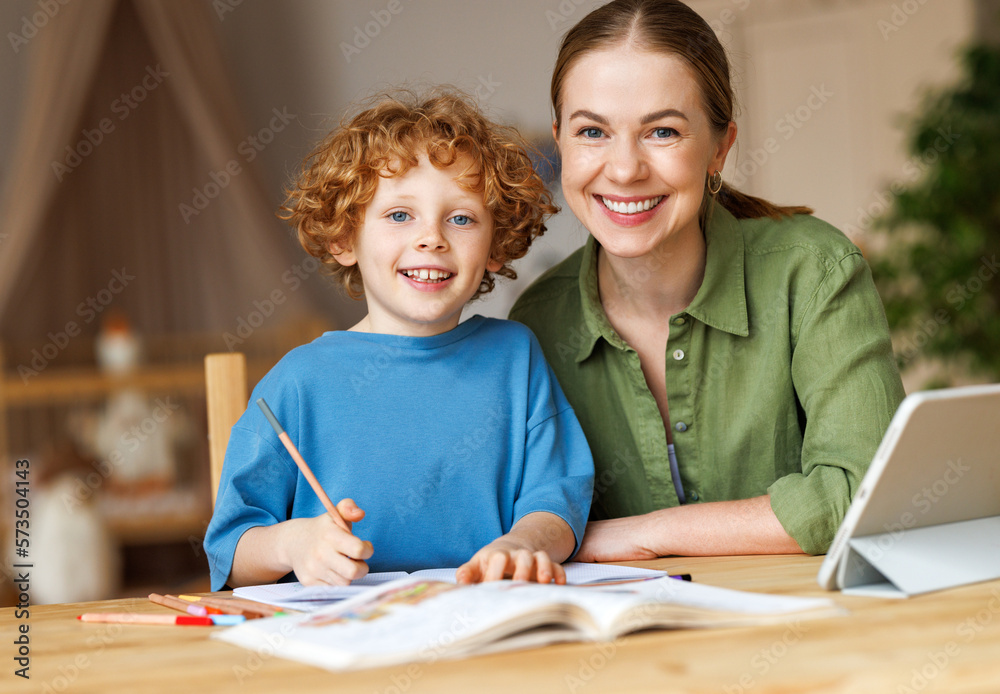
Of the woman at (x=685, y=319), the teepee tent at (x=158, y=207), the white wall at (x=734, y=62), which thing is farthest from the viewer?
the white wall at (x=734, y=62)

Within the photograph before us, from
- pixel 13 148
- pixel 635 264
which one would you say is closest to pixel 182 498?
pixel 13 148

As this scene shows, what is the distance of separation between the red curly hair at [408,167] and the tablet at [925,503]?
62cm

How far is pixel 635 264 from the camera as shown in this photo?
1418mm

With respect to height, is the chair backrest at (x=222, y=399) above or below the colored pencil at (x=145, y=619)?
above

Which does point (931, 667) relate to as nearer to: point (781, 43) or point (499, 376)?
point (499, 376)

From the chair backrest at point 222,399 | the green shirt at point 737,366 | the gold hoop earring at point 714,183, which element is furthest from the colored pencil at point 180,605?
the gold hoop earring at point 714,183

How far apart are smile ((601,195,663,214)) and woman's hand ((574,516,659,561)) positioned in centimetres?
44

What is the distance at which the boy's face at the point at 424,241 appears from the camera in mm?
1165

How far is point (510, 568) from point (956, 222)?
3.36 m

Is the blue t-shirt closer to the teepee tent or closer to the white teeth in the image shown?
the white teeth

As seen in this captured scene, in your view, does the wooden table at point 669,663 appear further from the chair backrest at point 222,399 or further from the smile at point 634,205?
the smile at point 634,205

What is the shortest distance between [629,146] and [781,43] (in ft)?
10.8

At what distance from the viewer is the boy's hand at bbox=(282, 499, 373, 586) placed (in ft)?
2.90

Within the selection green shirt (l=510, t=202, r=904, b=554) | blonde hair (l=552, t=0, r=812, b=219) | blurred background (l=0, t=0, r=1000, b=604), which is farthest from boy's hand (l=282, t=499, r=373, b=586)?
blurred background (l=0, t=0, r=1000, b=604)
